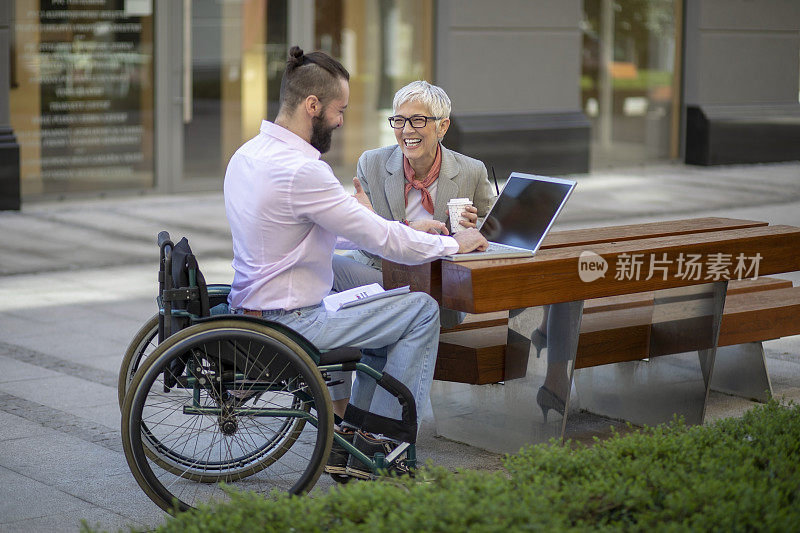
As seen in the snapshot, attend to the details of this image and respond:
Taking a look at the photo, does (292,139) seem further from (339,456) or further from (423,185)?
(339,456)

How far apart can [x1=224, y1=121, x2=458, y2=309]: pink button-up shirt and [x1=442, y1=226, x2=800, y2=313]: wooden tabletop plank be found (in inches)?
7.7

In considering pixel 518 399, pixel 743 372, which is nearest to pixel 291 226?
pixel 518 399

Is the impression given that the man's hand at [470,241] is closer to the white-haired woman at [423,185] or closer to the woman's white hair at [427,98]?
the white-haired woman at [423,185]

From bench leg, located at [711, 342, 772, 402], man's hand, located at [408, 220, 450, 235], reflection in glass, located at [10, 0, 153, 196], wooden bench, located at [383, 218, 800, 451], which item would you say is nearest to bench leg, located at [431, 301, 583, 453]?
wooden bench, located at [383, 218, 800, 451]

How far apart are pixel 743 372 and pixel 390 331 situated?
89.3 inches

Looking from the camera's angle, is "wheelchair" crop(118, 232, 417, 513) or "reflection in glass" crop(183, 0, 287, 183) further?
"reflection in glass" crop(183, 0, 287, 183)

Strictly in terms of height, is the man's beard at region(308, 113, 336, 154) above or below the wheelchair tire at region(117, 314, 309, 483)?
above

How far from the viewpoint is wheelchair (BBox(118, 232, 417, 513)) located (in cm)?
374

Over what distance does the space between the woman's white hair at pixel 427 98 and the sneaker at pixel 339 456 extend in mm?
1398

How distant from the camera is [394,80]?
45.3ft

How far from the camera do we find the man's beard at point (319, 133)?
4137 millimetres

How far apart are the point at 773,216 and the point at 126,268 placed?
626cm

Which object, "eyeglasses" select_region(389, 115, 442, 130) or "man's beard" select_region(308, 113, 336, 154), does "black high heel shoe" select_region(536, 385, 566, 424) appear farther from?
"man's beard" select_region(308, 113, 336, 154)

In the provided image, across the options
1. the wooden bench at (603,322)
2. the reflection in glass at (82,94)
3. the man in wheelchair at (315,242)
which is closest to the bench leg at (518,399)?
the wooden bench at (603,322)
